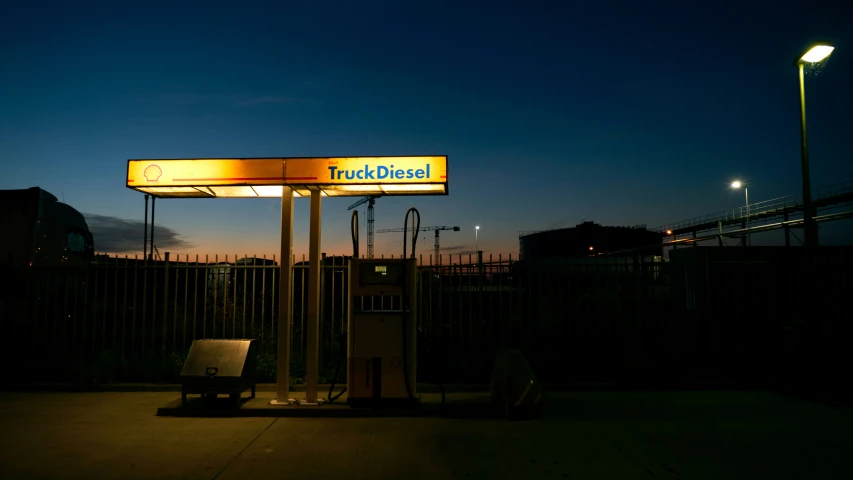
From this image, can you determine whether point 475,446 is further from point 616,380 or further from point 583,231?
point 583,231

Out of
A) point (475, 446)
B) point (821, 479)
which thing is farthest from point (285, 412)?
point (821, 479)

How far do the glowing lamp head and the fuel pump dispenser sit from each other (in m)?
7.77

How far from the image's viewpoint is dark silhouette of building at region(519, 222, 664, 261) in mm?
61344

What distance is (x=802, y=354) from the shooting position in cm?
852

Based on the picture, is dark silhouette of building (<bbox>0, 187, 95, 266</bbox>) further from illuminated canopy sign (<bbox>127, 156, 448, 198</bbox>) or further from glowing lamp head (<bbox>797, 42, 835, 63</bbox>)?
glowing lamp head (<bbox>797, 42, 835, 63</bbox>)

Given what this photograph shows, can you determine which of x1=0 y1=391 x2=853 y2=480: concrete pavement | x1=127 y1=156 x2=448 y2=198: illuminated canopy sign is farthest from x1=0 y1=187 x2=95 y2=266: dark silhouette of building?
x1=127 y1=156 x2=448 y2=198: illuminated canopy sign

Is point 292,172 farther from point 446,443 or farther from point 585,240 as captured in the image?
point 585,240

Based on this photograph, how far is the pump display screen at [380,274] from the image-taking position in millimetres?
7723

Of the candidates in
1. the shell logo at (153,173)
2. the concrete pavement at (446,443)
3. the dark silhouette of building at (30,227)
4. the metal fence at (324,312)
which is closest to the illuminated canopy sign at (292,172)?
the shell logo at (153,173)

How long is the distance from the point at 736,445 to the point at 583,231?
189ft

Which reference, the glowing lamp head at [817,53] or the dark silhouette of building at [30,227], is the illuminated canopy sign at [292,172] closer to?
the dark silhouette of building at [30,227]

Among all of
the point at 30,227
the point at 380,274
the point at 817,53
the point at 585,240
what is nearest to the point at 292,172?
the point at 380,274

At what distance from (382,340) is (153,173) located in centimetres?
420

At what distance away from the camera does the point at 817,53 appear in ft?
31.1
